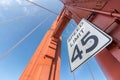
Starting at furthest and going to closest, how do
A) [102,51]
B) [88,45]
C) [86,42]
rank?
[102,51] → [86,42] → [88,45]

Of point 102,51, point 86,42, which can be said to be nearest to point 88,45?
point 86,42

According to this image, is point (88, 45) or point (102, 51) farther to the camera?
point (102, 51)

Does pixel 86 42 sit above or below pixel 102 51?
below

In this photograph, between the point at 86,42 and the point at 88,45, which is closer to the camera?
the point at 88,45

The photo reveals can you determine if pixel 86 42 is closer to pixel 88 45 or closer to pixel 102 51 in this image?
pixel 88 45

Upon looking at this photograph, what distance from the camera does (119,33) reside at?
1901 mm

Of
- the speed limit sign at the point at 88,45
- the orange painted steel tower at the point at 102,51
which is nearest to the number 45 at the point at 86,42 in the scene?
the speed limit sign at the point at 88,45

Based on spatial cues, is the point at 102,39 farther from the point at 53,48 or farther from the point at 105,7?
the point at 53,48

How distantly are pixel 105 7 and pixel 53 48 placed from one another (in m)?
3.28

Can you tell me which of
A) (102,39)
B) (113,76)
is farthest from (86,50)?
(113,76)

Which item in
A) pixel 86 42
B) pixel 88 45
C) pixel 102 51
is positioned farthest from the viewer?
pixel 102 51

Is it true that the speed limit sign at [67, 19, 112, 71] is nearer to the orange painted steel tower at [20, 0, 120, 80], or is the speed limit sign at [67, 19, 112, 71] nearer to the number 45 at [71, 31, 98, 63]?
the number 45 at [71, 31, 98, 63]

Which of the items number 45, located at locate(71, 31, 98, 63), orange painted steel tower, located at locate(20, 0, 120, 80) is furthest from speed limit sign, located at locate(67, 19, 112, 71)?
orange painted steel tower, located at locate(20, 0, 120, 80)

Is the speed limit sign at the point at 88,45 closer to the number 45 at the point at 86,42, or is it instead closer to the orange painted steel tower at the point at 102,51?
the number 45 at the point at 86,42
